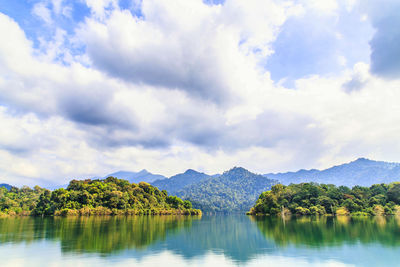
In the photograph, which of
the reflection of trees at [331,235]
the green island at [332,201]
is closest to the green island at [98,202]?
the green island at [332,201]

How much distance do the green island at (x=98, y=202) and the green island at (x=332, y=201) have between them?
36.3 meters

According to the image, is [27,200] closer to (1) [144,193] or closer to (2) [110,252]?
(1) [144,193]

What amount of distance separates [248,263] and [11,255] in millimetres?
15524

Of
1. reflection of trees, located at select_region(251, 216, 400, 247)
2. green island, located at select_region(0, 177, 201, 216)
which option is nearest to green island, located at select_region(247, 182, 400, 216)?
green island, located at select_region(0, 177, 201, 216)

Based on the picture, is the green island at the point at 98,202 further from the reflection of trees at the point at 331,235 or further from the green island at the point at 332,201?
the reflection of trees at the point at 331,235

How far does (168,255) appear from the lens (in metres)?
16.4

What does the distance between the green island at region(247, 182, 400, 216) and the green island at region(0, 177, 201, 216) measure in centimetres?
3634

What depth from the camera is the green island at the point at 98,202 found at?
74500mm

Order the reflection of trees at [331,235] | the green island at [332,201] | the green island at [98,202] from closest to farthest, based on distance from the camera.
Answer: the reflection of trees at [331,235] < the green island at [332,201] < the green island at [98,202]

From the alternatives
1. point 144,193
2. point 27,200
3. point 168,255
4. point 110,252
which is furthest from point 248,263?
point 27,200

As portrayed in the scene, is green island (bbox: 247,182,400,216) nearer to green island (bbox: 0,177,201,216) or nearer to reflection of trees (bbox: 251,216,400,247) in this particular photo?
green island (bbox: 0,177,201,216)

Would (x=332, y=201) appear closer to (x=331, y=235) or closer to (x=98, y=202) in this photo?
(x=331, y=235)

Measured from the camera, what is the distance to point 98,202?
78.7 m

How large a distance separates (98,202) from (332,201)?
7568 centimetres
